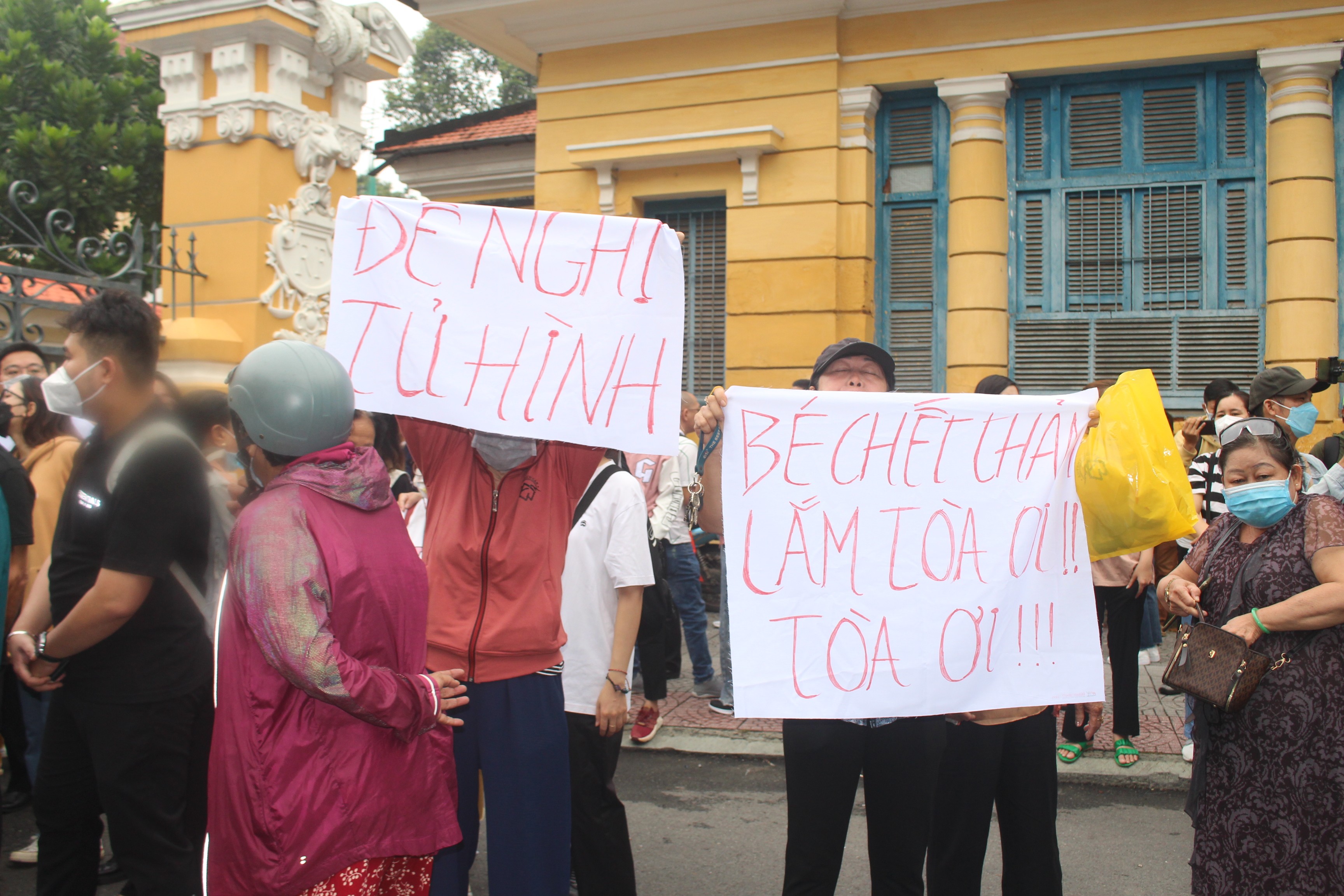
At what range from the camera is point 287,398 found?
2275 millimetres

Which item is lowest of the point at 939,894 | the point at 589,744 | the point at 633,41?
the point at 939,894

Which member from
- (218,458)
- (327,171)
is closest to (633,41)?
(327,171)

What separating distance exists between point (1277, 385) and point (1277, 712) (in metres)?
3.54

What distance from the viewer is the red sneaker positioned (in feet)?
18.6

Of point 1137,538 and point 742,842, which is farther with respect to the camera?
point 742,842

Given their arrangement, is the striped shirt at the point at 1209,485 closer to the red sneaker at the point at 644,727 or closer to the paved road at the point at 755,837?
the paved road at the point at 755,837

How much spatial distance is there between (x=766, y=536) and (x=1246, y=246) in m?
7.33

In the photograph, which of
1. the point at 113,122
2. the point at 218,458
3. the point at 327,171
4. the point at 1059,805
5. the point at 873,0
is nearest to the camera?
the point at 218,458

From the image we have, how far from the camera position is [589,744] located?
3543mm

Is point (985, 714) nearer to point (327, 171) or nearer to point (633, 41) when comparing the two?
point (327, 171)

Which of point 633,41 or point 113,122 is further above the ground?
point 113,122

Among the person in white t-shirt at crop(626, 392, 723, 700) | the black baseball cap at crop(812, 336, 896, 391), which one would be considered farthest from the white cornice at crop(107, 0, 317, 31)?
the black baseball cap at crop(812, 336, 896, 391)

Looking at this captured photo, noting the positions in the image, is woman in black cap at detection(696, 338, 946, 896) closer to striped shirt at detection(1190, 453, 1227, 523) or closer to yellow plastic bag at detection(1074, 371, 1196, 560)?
yellow plastic bag at detection(1074, 371, 1196, 560)

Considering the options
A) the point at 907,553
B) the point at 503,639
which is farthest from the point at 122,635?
the point at 907,553
